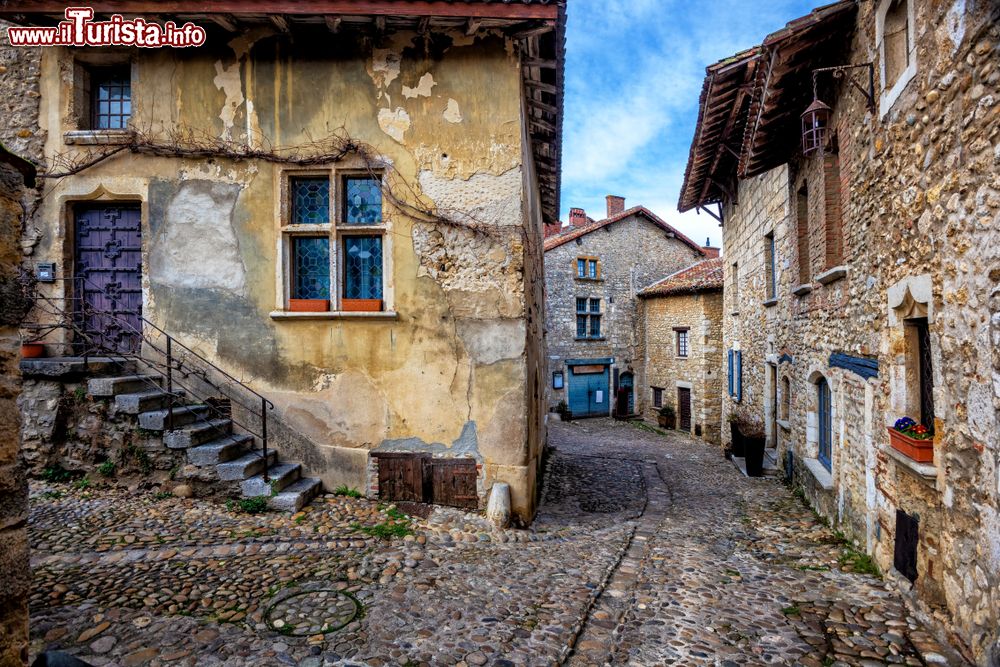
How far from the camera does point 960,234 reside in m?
3.46

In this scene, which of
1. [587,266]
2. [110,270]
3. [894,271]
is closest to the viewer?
[894,271]

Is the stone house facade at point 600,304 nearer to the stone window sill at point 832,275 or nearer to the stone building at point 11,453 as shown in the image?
the stone window sill at point 832,275

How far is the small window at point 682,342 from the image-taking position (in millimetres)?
19969

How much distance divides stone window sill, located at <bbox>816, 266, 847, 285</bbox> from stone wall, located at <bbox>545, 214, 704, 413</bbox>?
1530cm

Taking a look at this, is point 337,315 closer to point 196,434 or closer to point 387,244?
point 387,244

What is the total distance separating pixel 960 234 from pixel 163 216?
7.99 meters

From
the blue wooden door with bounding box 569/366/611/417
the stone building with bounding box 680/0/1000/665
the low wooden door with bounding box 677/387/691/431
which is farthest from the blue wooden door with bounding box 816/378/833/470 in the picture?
the blue wooden door with bounding box 569/366/611/417

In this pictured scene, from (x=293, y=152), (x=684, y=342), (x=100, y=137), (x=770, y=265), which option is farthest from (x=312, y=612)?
(x=684, y=342)

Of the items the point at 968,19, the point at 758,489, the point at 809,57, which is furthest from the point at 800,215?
the point at 968,19

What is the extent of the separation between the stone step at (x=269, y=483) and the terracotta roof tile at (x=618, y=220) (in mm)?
17107

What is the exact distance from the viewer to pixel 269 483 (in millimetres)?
5816

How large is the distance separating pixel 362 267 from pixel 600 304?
17.5 m

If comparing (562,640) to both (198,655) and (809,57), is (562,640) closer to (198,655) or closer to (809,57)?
(198,655)

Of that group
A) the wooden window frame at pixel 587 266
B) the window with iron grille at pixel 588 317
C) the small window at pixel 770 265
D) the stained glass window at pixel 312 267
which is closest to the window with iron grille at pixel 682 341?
the window with iron grille at pixel 588 317
